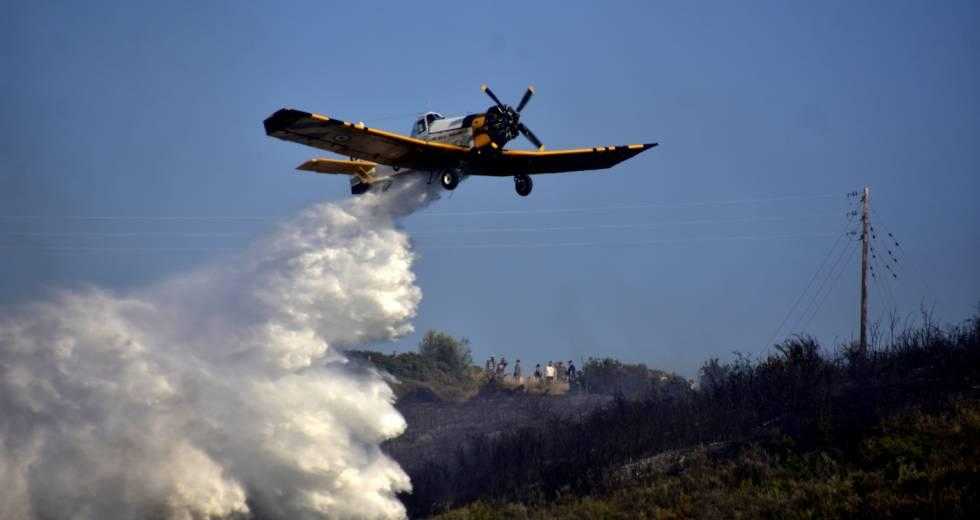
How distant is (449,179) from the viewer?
3216 cm

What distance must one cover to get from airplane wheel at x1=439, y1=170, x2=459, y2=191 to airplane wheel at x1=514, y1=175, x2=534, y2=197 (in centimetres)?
207

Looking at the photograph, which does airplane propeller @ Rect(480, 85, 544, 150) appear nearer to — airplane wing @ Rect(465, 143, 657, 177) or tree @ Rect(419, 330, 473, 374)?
airplane wing @ Rect(465, 143, 657, 177)

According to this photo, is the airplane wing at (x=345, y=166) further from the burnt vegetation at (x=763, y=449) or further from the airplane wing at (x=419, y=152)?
the burnt vegetation at (x=763, y=449)

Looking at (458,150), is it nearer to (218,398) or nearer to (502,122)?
(502,122)

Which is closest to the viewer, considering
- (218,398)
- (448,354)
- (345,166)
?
(218,398)

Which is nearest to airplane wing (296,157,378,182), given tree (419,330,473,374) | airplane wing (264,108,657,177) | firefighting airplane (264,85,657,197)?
firefighting airplane (264,85,657,197)

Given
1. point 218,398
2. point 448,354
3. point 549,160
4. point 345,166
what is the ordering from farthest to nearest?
point 448,354, point 345,166, point 549,160, point 218,398

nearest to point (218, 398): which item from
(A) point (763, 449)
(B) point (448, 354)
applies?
(A) point (763, 449)

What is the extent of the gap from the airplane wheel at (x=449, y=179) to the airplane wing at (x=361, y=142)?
11.0 inches


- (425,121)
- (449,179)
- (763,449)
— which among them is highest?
(425,121)

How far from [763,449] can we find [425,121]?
1436 centimetres

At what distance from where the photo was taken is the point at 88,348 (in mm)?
28641

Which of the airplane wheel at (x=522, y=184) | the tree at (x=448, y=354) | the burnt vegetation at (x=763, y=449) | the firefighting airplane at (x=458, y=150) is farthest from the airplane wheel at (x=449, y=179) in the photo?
the tree at (x=448, y=354)

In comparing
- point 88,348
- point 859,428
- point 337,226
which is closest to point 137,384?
point 88,348
